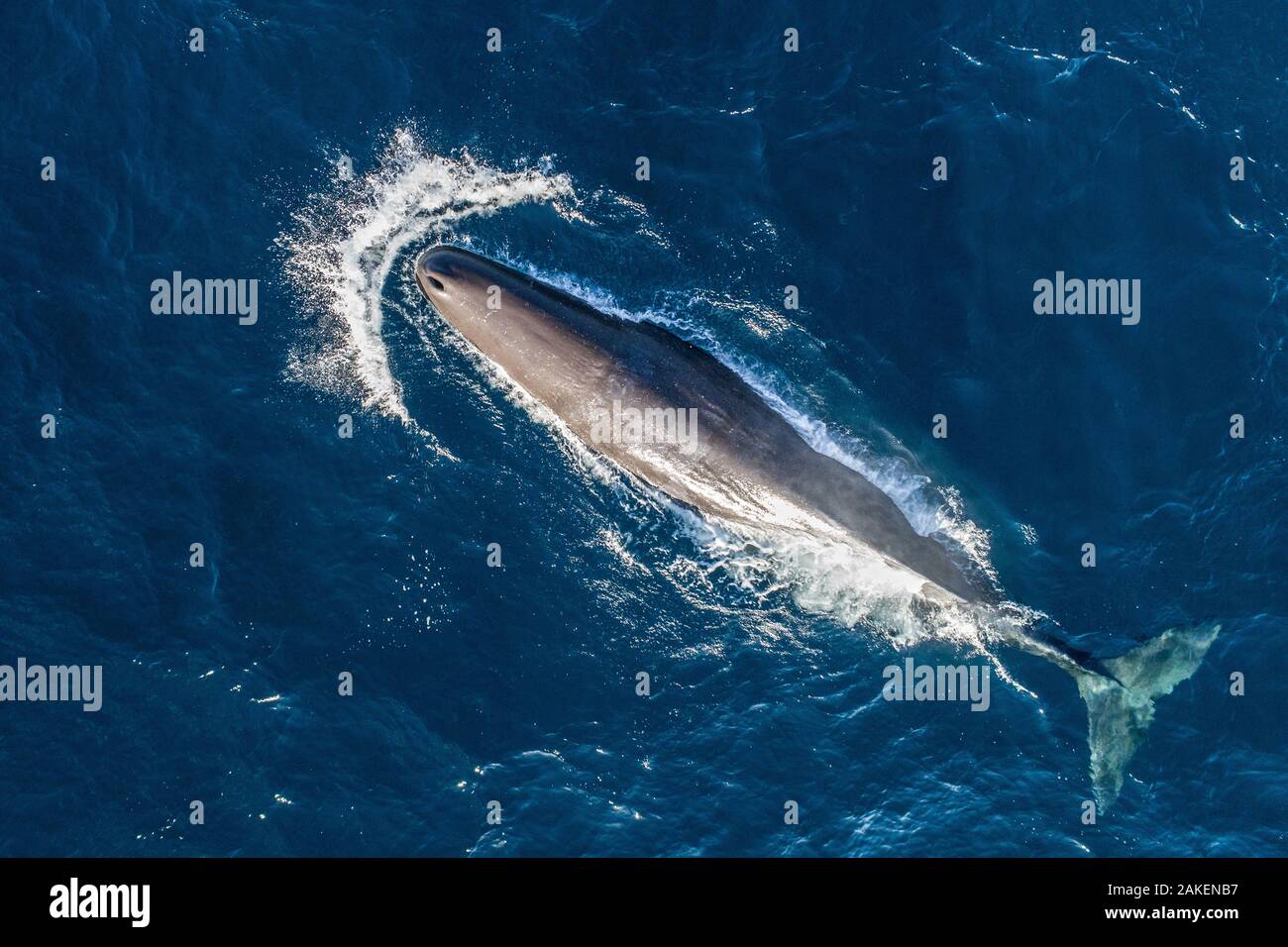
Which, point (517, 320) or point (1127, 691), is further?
point (517, 320)

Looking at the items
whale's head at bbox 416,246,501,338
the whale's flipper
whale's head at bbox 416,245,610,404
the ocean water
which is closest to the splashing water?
the ocean water

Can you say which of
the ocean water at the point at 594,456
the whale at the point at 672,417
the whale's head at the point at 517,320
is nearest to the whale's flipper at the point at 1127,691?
the ocean water at the point at 594,456

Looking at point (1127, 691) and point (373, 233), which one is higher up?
point (373, 233)

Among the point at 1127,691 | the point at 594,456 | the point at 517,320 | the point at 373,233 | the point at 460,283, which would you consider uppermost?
the point at 373,233

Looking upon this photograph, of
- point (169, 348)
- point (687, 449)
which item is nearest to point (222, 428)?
point (169, 348)

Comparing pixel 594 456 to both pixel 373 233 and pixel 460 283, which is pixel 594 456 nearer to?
pixel 460 283

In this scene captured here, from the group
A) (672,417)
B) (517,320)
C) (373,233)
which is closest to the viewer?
(672,417)

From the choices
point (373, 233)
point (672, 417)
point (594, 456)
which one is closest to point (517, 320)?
point (594, 456)
